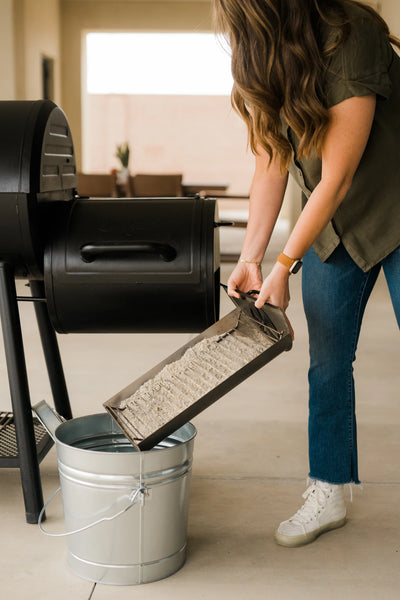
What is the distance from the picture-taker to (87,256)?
1907 millimetres

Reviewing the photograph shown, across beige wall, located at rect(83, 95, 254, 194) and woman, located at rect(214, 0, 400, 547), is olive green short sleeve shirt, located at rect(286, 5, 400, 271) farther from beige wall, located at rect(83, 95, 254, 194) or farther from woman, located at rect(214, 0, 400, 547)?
beige wall, located at rect(83, 95, 254, 194)

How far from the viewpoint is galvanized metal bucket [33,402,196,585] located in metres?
1.62

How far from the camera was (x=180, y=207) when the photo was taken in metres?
1.97

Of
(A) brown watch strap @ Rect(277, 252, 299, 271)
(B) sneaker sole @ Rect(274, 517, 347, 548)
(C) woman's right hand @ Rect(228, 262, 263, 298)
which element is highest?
(A) brown watch strap @ Rect(277, 252, 299, 271)

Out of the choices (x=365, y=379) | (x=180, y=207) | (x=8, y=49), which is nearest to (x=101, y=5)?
(x=8, y=49)

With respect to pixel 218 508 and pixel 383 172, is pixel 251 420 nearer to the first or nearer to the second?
pixel 218 508

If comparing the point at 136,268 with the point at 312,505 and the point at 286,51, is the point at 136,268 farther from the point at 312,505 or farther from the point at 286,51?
the point at 312,505

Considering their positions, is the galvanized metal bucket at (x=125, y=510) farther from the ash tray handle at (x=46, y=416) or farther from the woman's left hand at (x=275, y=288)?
the woman's left hand at (x=275, y=288)

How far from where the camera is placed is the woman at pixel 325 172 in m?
Result: 1.53

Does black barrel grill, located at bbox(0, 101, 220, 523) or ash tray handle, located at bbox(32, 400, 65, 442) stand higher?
black barrel grill, located at bbox(0, 101, 220, 523)

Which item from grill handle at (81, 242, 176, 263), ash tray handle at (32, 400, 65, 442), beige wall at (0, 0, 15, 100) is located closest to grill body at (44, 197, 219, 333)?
grill handle at (81, 242, 176, 263)

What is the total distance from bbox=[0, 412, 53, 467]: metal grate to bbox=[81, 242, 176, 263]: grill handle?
0.66 meters

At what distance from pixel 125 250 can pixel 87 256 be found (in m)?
0.11

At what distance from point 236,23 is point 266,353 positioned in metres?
0.72
